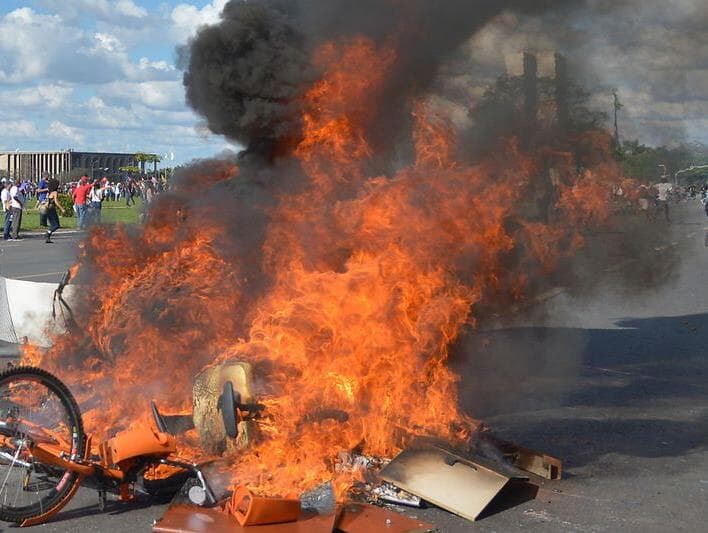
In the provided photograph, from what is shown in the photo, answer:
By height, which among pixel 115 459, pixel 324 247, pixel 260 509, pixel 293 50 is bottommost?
pixel 260 509

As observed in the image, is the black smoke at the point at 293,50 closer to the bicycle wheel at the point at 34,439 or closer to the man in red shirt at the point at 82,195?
the bicycle wheel at the point at 34,439

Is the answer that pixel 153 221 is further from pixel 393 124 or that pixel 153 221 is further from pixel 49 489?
pixel 49 489

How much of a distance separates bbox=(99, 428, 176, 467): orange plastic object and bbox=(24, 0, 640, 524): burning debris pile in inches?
21.5

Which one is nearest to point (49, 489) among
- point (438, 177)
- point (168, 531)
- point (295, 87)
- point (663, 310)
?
point (168, 531)

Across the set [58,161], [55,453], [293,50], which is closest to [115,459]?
[55,453]

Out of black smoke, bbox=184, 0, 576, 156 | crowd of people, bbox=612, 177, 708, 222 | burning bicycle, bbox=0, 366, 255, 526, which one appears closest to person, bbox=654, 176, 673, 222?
crowd of people, bbox=612, 177, 708, 222

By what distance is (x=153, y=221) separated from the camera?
Result: 753 cm

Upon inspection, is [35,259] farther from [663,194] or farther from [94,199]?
[663,194]

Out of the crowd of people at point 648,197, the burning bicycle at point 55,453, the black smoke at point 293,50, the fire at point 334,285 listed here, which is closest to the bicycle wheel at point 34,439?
the burning bicycle at point 55,453

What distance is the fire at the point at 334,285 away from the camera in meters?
5.32

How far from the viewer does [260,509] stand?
4.27 metres

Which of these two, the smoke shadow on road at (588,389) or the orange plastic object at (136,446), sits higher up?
the orange plastic object at (136,446)

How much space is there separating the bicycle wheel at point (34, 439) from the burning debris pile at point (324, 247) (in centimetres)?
87

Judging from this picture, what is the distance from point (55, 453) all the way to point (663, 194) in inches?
242
